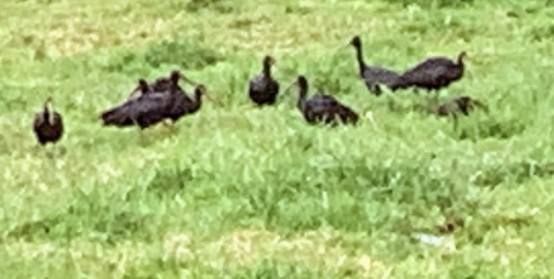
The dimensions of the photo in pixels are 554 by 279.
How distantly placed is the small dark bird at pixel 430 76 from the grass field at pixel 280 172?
174mm

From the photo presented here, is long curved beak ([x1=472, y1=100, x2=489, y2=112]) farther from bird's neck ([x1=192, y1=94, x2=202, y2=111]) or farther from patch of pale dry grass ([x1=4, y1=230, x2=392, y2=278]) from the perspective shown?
patch of pale dry grass ([x1=4, y1=230, x2=392, y2=278])

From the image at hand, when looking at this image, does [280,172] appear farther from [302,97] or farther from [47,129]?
[302,97]

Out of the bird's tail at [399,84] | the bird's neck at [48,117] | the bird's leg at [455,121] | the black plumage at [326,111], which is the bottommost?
the bird's leg at [455,121]

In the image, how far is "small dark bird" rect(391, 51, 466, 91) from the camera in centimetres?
1745

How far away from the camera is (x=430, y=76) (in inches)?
687

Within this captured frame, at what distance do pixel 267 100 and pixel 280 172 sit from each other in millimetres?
4775

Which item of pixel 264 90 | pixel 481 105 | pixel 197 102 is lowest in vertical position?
pixel 481 105

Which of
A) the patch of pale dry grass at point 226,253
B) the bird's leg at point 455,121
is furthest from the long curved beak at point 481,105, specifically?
the patch of pale dry grass at point 226,253

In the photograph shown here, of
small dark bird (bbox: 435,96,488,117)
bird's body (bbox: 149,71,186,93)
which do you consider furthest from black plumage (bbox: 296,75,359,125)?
bird's body (bbox: 149,71,186,93)

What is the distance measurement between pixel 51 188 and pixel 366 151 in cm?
238

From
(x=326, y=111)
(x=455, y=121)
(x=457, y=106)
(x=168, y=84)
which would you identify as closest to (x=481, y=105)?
(x=457, y=106)

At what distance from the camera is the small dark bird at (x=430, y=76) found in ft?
57.3

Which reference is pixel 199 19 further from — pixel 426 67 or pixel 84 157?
pixel 84 157

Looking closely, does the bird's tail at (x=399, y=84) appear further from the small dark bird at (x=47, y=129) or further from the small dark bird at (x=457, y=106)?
the small dark bird at (x=47, y=129)
